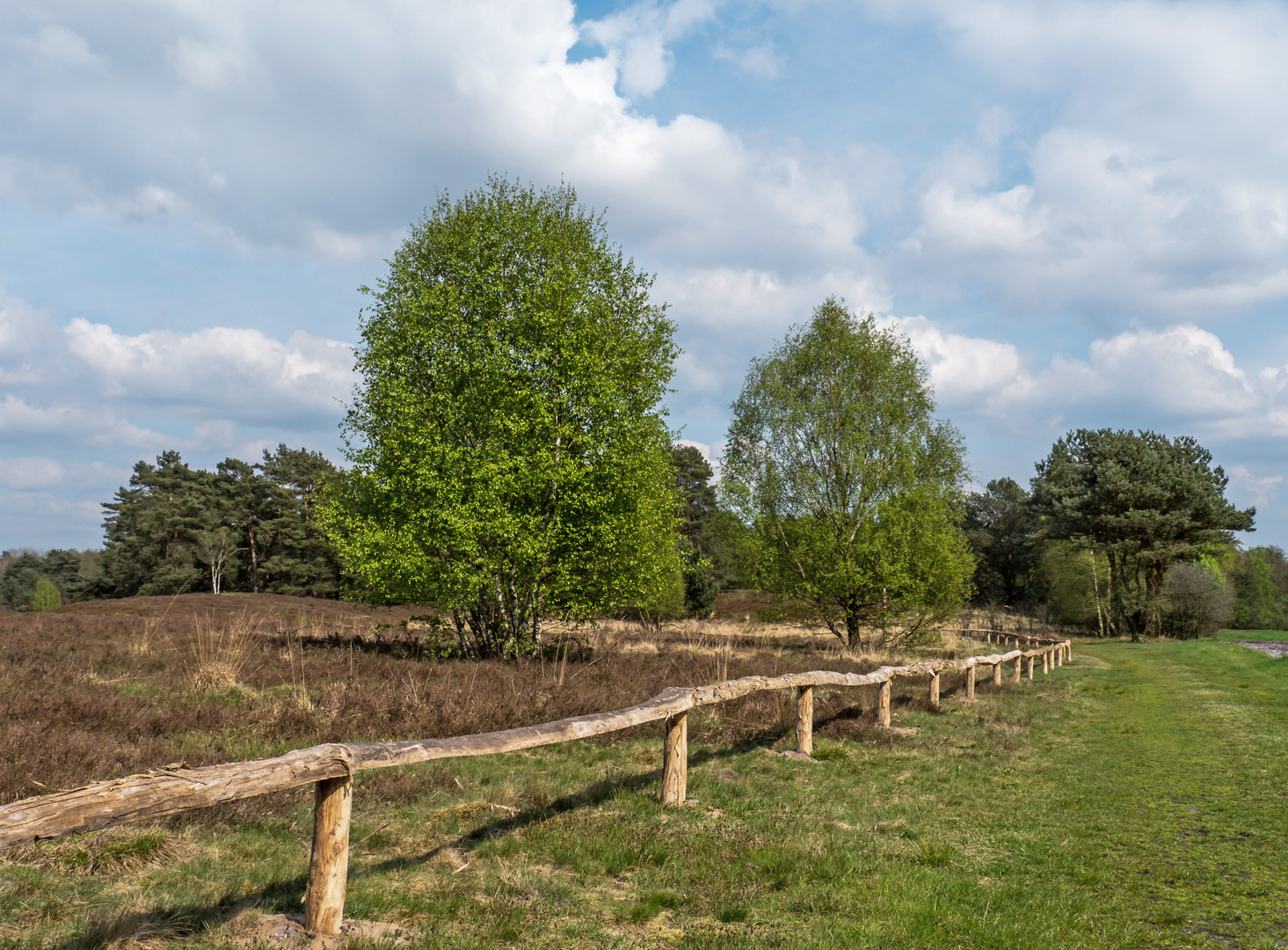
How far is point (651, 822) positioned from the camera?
612 cm

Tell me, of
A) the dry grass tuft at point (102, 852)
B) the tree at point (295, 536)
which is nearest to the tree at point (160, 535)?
the tree at point (295, 536)

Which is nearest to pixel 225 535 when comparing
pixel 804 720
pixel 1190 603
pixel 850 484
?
pixel 850 484

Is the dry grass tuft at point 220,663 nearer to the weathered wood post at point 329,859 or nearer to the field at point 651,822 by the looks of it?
the field at point 651,822

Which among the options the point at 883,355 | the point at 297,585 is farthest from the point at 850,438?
the point at 297,585

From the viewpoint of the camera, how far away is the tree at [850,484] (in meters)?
23.7

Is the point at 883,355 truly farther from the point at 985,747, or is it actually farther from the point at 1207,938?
the point at 1207,938

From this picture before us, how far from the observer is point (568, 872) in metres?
5.04

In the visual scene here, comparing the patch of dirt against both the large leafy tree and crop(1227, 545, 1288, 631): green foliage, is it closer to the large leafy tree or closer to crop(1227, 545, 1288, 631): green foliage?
the large leafy tree

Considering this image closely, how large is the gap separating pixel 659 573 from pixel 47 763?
11.9 meters

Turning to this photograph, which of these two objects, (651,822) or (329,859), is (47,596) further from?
(329,859)

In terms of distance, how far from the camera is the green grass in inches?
163

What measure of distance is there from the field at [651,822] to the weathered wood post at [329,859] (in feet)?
1.08

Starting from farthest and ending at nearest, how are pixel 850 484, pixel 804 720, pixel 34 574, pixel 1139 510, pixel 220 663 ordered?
pixel 34 574 → pixel 1139 510 → pixel 850 484 → pixel 220 663 → pixel 804 720

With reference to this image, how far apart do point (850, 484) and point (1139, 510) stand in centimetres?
2698
